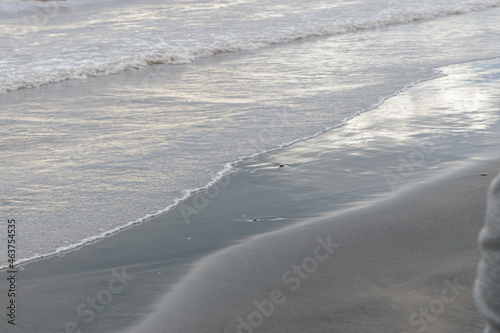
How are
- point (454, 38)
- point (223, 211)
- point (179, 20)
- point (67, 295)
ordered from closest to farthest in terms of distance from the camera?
1. point (67, 295)
2. point (223, 211)
3. point (454, 38)
4. point (179, 20)

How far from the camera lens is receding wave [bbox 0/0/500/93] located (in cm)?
1064

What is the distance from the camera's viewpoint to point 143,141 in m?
6.05

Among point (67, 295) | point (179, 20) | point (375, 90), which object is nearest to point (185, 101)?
point (375, 90)

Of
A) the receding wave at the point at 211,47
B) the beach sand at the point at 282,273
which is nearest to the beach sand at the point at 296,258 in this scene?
the beach sand at the point at 282,273

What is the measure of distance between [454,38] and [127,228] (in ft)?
35.5

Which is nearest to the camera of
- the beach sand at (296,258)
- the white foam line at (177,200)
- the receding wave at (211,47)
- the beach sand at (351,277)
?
the beach sand at (351,277)

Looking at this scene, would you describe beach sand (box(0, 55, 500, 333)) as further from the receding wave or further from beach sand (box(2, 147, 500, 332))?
the receding wave

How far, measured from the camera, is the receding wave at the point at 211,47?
10.6 m

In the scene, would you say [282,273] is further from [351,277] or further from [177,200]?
[177,200]

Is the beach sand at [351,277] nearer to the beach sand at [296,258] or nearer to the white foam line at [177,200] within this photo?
the beach sand at [296,258]

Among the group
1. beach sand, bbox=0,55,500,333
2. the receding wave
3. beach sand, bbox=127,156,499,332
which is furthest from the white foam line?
the receding wave

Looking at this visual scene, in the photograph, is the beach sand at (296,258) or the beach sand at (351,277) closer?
the beach sand at (351,277)

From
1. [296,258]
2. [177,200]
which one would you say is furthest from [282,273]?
[177,200]

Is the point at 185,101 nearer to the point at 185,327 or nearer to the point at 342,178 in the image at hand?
the point at 342,178
